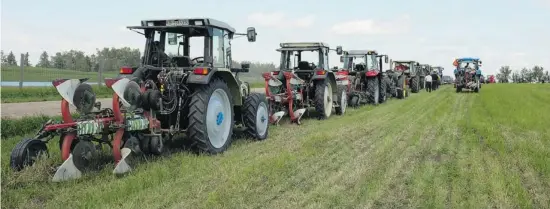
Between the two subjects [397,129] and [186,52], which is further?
[397,129]

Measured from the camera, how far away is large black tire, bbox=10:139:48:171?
491cm

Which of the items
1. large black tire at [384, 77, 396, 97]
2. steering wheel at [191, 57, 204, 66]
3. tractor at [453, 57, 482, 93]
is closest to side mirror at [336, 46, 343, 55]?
steering wheel at [191, 57, 204, 66]

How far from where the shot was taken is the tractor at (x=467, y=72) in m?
25.8

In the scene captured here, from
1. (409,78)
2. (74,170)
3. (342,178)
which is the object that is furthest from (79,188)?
(409,78)

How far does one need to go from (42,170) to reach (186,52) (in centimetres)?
319

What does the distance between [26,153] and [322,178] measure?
3077 mm

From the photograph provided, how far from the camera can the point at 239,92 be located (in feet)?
25.6

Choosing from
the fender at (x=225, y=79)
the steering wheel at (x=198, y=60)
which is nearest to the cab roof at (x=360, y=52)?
the fender at (x=225, y=79)

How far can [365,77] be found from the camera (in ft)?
57.9

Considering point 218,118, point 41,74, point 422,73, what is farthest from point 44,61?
point 422,73

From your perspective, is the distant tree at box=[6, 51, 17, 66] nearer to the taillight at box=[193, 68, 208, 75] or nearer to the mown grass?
the mown grass

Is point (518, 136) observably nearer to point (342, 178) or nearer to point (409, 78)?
point (342, 178)

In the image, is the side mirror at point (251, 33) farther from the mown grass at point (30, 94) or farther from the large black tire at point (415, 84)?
the large black tire at point (415, 84)

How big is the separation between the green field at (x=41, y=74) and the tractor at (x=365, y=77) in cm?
816
